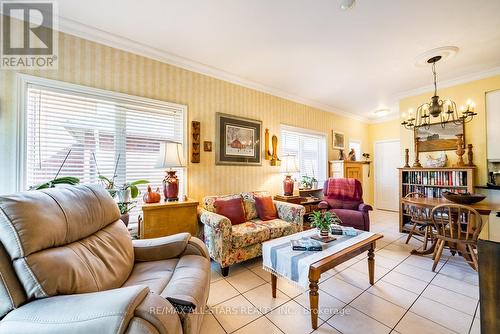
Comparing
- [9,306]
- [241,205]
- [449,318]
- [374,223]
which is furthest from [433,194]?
[9,306]

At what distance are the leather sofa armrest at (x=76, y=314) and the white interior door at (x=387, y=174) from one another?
6.34 metres

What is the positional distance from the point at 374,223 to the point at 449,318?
119 inches

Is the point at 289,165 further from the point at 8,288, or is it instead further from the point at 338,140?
the point at 8,288

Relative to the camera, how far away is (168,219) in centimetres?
233

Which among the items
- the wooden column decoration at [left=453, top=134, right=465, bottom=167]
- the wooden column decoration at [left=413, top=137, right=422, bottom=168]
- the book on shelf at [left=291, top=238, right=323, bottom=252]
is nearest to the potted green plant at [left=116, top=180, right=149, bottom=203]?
the book on shelf at [left=291, top=238, right=323, bottom=252]

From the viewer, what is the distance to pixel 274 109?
12.8ft

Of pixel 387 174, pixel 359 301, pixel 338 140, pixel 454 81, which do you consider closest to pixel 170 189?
pixel 359 301

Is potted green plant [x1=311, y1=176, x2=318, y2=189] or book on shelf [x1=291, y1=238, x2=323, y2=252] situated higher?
potted green plant [x1=311, y1=176, x2=318, y2=189]

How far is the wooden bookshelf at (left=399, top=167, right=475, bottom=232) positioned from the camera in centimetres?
328

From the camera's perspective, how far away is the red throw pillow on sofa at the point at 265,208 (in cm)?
299

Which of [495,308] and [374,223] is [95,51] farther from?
[374,223]

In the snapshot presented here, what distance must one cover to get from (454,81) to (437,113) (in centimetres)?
134

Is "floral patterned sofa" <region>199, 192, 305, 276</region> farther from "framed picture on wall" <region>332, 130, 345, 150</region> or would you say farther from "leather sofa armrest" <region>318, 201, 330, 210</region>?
"framed picture on wall" <region>332, 130, 345, 150</region>
